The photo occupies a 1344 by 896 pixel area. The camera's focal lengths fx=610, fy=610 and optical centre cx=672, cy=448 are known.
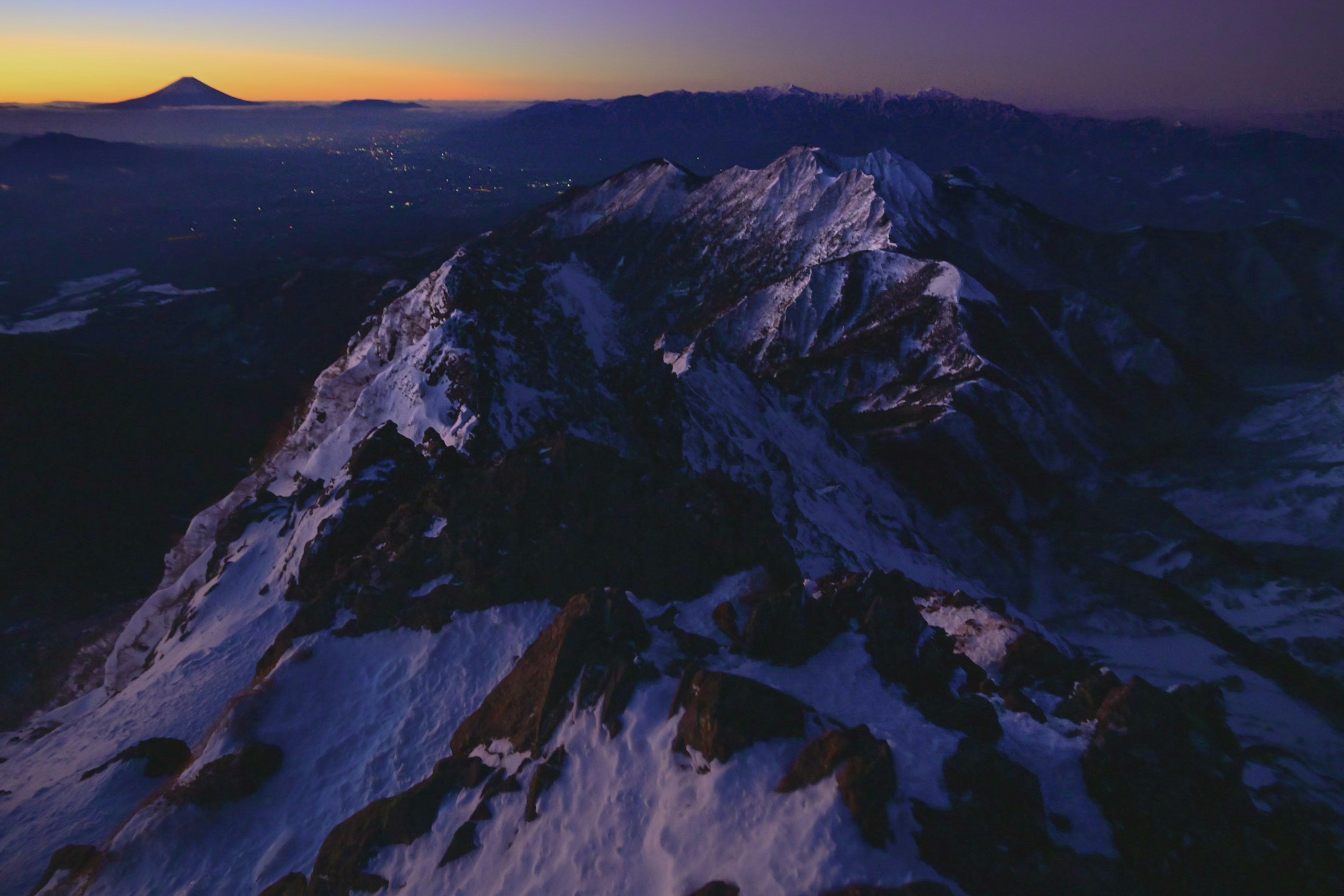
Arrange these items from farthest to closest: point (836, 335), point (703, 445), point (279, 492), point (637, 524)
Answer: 1. point (836, 335)
2. point (703, 445)
3. point (279, 492)
4. point (637, 524)

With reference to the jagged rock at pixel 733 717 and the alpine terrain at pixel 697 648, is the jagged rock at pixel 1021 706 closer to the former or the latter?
the alpine terrain at pixel 697 648

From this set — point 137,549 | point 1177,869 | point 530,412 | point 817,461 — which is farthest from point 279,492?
point 1177,869

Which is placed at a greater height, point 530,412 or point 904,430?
point 530,412

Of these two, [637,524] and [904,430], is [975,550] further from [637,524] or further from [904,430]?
[637,524]

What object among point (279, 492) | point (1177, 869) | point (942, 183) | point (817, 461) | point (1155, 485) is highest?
point (942, 183)

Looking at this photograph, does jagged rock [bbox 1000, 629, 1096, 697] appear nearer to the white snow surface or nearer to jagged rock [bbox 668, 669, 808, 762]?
jagged rock [bbox 668, 669, 808, 762]

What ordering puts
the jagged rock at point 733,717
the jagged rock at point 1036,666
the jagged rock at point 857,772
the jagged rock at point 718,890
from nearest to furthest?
the jagged rock at point 718,890 → the jagged rock at point 857,772 → the jagged rock at point 733,717 → the jagged rock at point 1036,666

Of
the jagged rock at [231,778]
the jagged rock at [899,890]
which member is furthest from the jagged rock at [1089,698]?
the jagged rock at [231,778]
